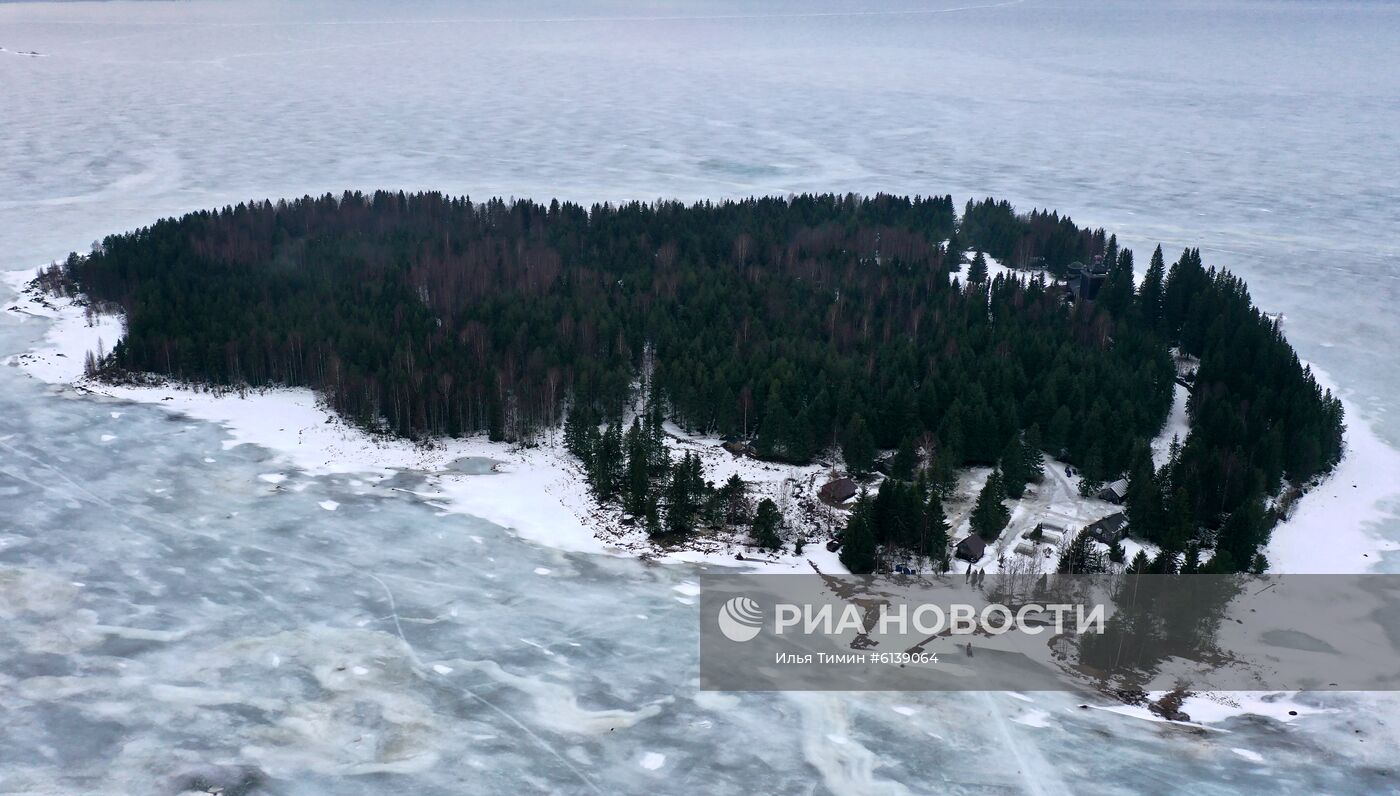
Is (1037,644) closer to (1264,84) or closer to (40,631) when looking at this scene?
(40,631)

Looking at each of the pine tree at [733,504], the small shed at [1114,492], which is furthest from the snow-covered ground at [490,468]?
the small shed at [1114,492]

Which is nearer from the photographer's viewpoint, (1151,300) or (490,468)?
(490,468)

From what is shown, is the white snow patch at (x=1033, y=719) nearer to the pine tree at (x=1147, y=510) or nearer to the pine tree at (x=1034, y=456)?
the pine tree at (x=1147, y=510)

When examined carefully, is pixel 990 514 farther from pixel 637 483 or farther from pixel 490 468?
pixel 490 468

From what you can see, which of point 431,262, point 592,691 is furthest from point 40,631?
point 431,262

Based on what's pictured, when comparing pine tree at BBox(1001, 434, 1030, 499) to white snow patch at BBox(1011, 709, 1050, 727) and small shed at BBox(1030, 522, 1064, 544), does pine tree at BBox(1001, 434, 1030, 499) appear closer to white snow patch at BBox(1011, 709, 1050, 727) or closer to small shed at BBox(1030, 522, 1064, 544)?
small shed at BBox(1030, 522, 1064, 544)

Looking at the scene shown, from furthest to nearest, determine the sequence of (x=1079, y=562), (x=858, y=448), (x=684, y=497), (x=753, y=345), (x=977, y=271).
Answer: (x=977, y=271) → (x=753, y=345) → (x=858, y=448) → (x=684, y=497) → (x=1079, y=562)

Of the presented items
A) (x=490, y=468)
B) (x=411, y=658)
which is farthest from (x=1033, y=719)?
(x=490, y=468)
